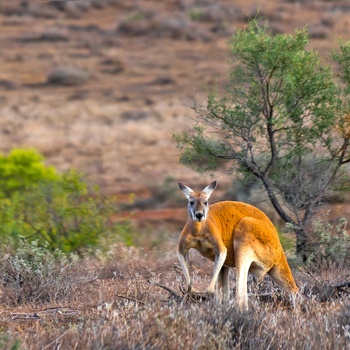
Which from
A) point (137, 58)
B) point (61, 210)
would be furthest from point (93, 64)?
point (61, 210)

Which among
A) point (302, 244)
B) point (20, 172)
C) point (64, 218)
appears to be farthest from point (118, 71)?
point (302, 244)

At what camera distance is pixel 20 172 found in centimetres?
2406

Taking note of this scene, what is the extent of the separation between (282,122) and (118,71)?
128 feet

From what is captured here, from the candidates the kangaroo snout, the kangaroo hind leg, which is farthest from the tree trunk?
the kangaroo snout

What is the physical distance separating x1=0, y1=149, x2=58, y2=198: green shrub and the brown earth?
435 centimetres

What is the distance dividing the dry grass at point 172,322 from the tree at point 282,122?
2619 mm

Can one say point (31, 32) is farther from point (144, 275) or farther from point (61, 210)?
point (144, 275)

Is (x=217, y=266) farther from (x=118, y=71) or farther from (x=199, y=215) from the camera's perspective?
(x=118, y=71)

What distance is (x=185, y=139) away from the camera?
11.9 meters

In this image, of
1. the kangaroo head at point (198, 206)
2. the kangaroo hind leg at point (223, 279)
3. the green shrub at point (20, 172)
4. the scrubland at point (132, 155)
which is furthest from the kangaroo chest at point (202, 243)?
the green shrub at point (20, 172)

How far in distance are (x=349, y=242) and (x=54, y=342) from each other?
5.70 meters

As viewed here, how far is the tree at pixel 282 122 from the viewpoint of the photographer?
447 inches

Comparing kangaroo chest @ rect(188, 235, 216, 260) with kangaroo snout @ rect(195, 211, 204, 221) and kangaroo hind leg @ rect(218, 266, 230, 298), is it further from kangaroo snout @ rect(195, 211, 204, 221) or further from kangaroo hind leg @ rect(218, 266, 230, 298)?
kangaroo hind leg @ rect(218, 266, 230, 298)

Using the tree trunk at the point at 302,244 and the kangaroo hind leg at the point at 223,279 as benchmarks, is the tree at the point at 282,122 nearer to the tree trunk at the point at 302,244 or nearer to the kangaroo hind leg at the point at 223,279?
the tree trunk at the point at 302,244
